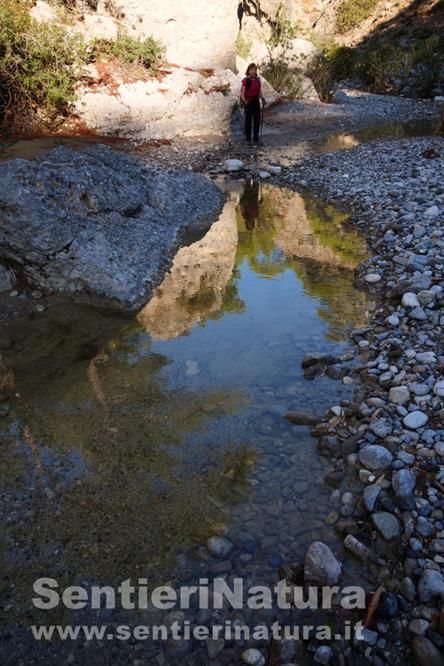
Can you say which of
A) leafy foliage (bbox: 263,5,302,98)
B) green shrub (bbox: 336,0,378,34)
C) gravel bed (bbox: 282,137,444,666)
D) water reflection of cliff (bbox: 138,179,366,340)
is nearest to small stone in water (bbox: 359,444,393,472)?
gravel bed (bbox: 282,137,444,666)

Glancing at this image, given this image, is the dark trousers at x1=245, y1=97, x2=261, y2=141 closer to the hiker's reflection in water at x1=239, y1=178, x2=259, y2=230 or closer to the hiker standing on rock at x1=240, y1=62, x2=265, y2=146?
the hiker standing on rock at x1=240, y1=62, x2=265, y2=146

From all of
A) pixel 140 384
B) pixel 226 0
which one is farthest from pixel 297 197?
pixel 226 0

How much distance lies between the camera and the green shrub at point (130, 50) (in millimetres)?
15367

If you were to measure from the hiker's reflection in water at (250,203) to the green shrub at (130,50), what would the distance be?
7161 mm

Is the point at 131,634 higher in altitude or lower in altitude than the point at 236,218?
lower

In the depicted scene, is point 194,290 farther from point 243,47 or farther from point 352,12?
point 352,12

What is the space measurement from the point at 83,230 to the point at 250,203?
4957mm

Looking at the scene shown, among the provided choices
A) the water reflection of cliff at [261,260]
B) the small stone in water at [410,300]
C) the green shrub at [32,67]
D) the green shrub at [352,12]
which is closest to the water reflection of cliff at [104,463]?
the water reflection of cliff at [261,260]

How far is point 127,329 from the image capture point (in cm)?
571

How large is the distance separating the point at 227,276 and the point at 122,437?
3.79 metres

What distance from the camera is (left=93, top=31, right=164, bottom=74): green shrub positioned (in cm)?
1537

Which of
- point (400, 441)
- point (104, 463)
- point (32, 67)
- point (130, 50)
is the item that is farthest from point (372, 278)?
point (130, 50)

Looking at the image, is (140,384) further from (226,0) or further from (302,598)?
(226,0)

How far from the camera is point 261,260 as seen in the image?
7.78m
